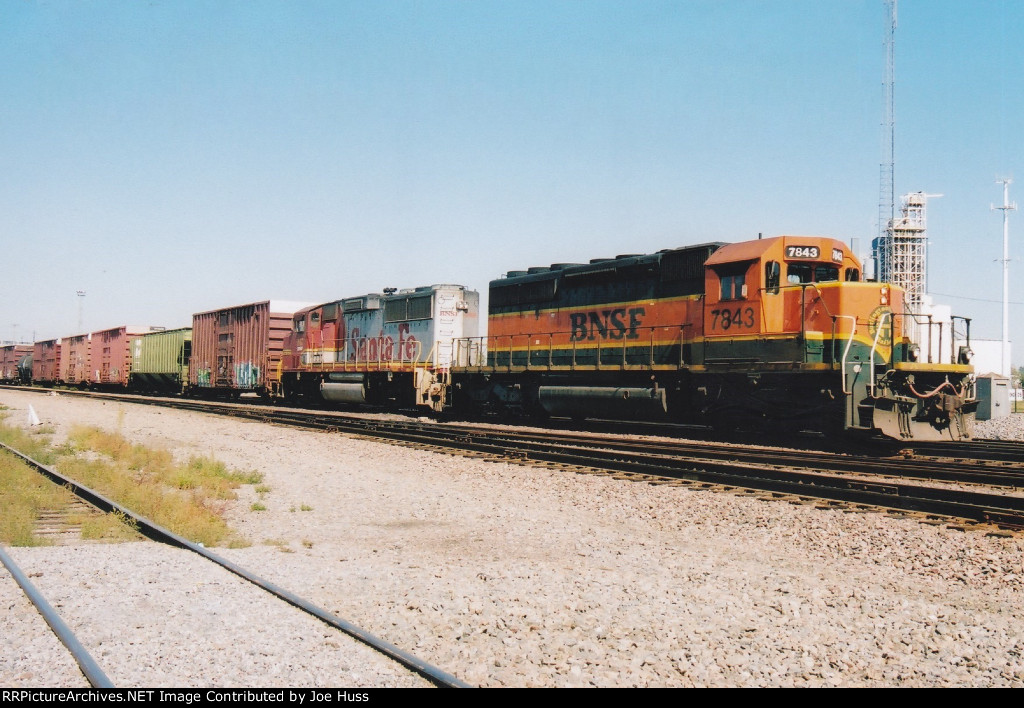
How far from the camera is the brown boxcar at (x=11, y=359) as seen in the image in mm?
58656

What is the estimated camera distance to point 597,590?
5.61 metres

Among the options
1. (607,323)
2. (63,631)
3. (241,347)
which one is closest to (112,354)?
(241,347)

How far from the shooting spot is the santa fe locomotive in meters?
12.9

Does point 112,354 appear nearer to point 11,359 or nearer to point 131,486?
point 11,359

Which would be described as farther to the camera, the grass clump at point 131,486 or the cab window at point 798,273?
the cab window at point 798,273

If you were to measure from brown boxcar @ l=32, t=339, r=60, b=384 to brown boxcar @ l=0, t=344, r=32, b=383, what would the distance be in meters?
5.17

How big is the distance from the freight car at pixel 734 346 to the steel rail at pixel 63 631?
10886 millimetres

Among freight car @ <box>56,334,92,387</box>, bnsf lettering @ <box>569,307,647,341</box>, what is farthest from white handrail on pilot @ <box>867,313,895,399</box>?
freight car @ <box>56,334,92,387</box>

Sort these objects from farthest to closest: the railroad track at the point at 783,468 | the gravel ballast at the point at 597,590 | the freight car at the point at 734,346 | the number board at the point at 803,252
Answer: the number board at the point at 803,252 → the freight car at the point at 734,346 → the railroad track at the point at 783,468 → the gravel ballast at the point at 597,590

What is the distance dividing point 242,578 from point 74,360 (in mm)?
46159

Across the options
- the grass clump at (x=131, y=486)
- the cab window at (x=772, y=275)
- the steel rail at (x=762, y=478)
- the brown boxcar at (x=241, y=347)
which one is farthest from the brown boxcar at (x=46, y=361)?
the cab window at (x=772, y=275)

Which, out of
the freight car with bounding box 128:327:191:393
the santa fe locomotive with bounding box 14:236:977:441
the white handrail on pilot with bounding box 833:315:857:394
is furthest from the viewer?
the freight car with bounding box 128:327:191:393

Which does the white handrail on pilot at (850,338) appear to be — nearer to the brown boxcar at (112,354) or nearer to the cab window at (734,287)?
the cab window at (734,287)

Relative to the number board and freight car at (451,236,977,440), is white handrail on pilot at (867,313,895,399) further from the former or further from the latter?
the number board
